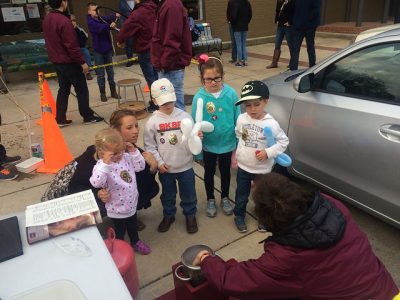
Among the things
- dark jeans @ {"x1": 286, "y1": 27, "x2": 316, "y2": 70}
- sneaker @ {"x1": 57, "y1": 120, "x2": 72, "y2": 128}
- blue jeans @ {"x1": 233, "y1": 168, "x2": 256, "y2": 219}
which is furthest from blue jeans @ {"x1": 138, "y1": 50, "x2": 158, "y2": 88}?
blue jeans @ {"x1": 233, "y1": 168, "x2": 256, "y2": 219}

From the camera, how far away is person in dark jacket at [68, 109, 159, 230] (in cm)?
267

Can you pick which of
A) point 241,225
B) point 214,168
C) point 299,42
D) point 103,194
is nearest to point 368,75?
point 214,168

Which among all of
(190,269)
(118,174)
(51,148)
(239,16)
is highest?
(239,16)

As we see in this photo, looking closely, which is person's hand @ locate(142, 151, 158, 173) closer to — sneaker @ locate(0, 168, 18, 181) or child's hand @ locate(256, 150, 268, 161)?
child's hand @ locate(256, 150, 268, 161)

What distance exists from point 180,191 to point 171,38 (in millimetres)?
2242

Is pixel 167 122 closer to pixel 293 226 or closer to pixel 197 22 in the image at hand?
pixel 293 226

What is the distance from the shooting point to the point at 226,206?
339cm

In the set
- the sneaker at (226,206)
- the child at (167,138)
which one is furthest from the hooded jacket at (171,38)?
the sneaker at (226,206)

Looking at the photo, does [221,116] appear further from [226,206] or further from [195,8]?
[195,8]

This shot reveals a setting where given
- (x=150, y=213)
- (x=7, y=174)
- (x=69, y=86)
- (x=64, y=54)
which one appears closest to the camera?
(x=150, y=213)

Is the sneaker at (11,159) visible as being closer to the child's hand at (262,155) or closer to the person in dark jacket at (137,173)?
the person in dark jacket at (137,173)

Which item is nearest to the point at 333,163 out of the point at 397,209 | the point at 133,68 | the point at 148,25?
the point at 397,209

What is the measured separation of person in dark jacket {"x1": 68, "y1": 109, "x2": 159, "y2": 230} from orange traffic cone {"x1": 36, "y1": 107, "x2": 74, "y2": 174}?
5.92 ft

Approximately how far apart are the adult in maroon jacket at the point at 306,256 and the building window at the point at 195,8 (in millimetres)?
10219
